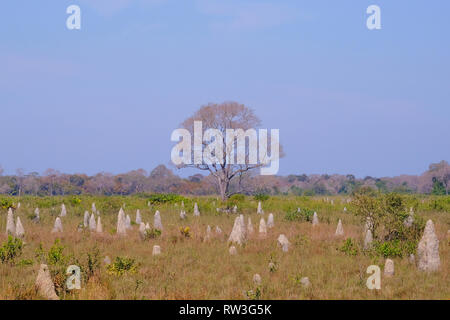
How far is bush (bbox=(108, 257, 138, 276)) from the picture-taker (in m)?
11.5

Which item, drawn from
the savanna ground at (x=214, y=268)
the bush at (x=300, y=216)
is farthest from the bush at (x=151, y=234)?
the bush at (x=300, y=216)

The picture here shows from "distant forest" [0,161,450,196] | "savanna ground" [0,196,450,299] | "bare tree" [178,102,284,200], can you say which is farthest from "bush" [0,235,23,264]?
"distant forest" [0,161,450,196]

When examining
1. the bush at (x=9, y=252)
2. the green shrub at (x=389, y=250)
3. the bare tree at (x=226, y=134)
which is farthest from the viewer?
the bare tree at (x=226, y=134)

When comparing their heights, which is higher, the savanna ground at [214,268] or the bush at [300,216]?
the bush at [300,216]

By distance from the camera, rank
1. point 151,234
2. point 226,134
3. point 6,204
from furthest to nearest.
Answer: point 226,134 < point 6,204 < point 151,234

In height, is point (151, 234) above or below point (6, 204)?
below

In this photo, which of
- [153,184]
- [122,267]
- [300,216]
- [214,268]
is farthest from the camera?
[153,184]

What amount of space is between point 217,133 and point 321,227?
26.8 metres

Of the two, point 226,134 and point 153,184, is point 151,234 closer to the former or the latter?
point 226,134

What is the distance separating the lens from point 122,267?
11773mm

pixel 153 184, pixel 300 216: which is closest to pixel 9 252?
pixel 300 216

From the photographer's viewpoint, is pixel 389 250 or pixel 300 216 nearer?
pixel 389 250

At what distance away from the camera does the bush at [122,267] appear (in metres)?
11.5

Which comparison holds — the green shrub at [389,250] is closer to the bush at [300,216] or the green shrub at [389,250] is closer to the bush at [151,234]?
the bush at [151,234]
